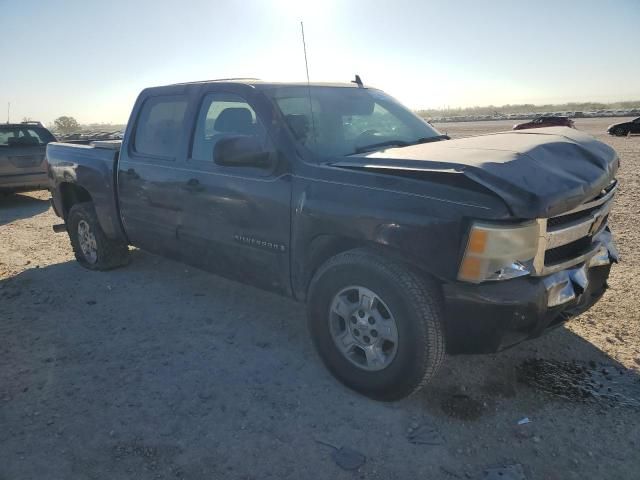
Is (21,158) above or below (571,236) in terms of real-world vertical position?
below

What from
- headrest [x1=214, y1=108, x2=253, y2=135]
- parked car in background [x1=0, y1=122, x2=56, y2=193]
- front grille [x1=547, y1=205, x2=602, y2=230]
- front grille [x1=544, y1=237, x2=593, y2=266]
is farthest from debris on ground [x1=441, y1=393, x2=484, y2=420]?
parked car in background [x1=0, y1=122, x2=56, y2=193]

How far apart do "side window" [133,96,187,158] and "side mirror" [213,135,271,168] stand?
44.8 inches

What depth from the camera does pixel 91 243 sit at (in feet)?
18.1

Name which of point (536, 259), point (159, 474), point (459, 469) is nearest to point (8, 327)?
point (159, 474)

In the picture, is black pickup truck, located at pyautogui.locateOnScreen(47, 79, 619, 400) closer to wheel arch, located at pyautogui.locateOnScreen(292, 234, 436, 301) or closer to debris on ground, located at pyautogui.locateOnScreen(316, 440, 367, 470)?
wheel arch, located at pyautogui.locateOnScreen(292, 234, 436, 301)

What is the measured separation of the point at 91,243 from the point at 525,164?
4.66m

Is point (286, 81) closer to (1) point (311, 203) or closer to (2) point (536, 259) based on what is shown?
(1) point (311, 203)

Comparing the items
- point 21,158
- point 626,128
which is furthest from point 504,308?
point 626,128

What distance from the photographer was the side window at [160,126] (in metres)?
4.23

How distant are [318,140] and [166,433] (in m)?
2.08

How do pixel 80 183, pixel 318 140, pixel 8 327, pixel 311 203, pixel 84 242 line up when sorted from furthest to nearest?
1. pixel 84 242
2. pixel 80 183
3. pixel 8 327
4. pixel 318 140
5. pixel 311 203

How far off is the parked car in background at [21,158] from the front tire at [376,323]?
8.35 metres

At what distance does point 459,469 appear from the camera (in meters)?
2.44

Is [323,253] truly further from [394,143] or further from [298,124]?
[394,143]
